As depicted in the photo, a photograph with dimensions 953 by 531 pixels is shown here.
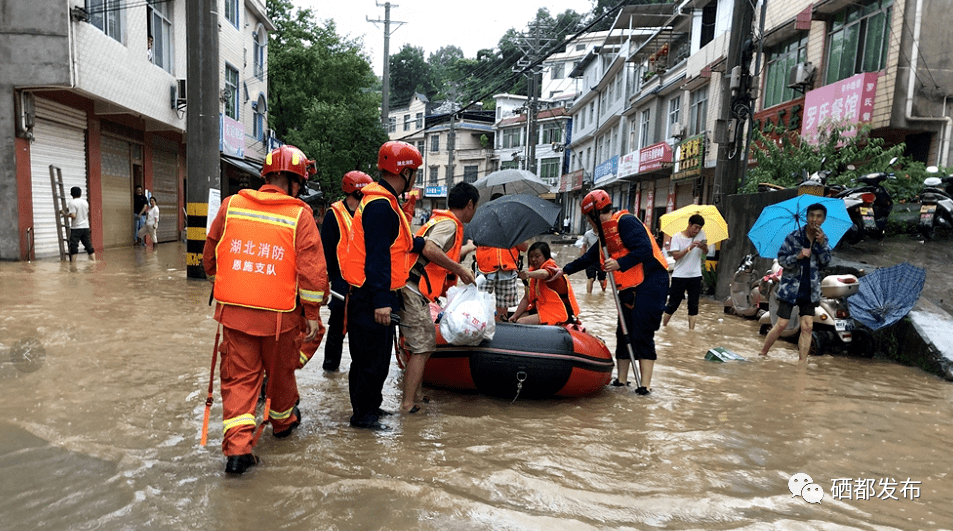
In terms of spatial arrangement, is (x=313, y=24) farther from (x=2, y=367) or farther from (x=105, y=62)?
(x=2, y=367)

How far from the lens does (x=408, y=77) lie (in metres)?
68.5

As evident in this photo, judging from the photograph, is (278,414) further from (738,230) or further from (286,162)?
(738,230)

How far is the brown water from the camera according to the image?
2.95m

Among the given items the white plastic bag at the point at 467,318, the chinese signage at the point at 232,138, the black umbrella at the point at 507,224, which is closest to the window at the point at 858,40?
the black umbrella at the point at 507,224

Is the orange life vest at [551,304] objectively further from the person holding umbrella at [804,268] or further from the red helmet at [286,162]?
the red helmet at [286,162]

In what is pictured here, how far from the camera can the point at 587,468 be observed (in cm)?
360

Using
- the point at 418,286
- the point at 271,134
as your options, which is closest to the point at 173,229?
the point at 271,134

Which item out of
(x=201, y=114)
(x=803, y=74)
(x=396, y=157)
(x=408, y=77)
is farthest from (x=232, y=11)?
(x=408, y=77)

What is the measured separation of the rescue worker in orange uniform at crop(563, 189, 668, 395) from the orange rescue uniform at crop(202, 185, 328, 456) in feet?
8.27

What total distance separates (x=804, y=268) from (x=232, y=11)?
21.6m

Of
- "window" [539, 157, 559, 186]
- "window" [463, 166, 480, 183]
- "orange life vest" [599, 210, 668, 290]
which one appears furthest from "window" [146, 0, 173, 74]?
"window" [463, 166, 480, 183]

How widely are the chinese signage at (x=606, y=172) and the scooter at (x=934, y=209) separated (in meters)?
22.4

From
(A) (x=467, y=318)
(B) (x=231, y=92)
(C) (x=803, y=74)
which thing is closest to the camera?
(A) (x=467, y=318)

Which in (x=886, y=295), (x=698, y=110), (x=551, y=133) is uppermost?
(x=551, y=133)
